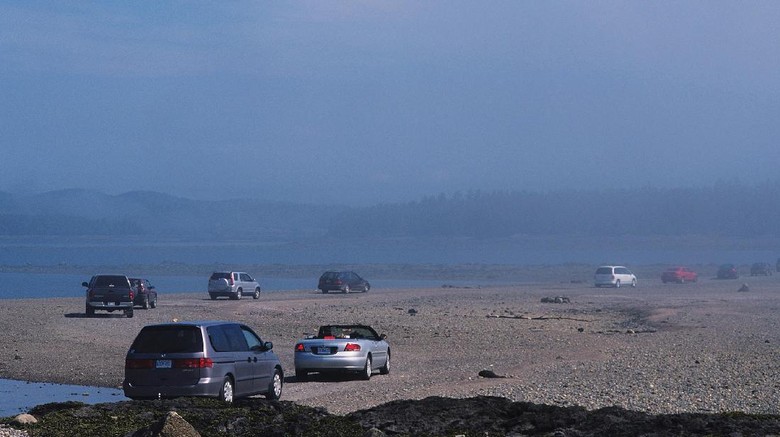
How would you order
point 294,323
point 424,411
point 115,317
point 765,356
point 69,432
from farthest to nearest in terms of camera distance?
point 115,317 → point 294,323 → point 765,356 → point 424,411 → point 69,432

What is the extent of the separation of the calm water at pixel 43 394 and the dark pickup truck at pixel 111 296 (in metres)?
22.0

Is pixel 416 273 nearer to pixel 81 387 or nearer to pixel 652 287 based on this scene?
pixel 652 287

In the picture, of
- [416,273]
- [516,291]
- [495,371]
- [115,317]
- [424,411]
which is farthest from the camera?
[416,273]

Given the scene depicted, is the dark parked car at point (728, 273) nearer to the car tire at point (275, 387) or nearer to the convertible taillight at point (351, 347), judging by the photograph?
the convertible taillight at point (351, 347)

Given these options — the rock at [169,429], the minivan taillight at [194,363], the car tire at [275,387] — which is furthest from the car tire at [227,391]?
the rock at [169,429]

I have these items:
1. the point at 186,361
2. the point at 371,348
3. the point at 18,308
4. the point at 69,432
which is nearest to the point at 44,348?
the point at 371,348

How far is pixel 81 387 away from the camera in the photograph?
80.8 ft

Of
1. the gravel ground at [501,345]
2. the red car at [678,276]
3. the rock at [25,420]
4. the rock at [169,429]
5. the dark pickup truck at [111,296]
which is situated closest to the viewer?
the rock at [169,429]

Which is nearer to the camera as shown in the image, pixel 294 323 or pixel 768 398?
pixel 768 398

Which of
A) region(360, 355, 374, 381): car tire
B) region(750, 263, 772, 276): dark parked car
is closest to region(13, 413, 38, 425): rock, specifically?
region(360, 355, 374, 381): car tire

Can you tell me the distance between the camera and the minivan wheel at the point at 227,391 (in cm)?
1952

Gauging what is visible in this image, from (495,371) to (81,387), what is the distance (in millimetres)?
9220

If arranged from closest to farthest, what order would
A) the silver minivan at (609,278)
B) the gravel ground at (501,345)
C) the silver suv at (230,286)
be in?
1. the gravel ground at (501,345)
2. the silver suv at (230,286)
3. the silver minivan at (609,278)

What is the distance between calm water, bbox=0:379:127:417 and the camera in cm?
2183
